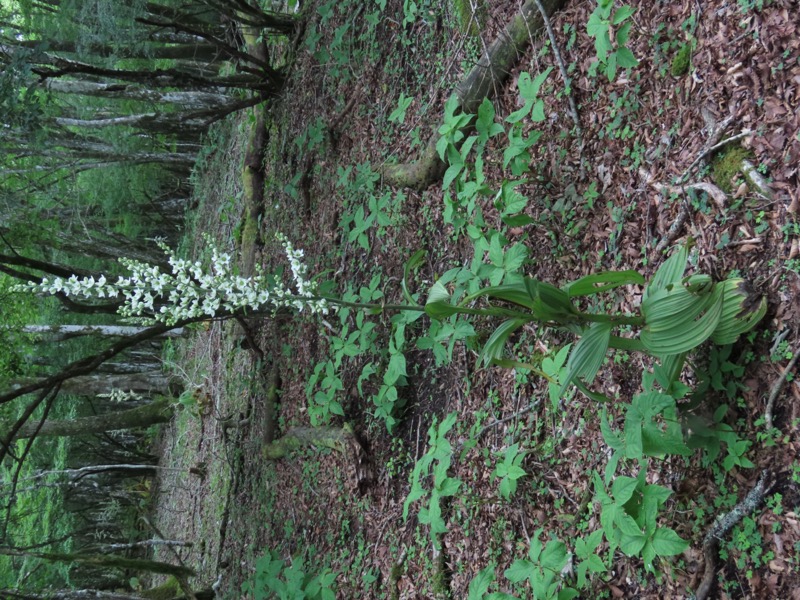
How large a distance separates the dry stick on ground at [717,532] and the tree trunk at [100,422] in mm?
7334

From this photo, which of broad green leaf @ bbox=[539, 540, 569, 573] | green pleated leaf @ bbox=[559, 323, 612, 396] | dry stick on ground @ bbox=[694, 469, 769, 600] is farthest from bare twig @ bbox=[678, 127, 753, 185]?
broad green leaf @ bbox=[539, 540, 569, 573]

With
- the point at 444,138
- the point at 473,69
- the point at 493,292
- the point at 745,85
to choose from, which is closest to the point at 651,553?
the point at 493,292

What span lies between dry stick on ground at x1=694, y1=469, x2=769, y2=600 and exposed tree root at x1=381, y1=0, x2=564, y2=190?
2.55 m

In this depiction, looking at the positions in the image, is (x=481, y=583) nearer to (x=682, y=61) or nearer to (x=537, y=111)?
(x=537, y=111)

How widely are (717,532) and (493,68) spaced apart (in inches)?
107

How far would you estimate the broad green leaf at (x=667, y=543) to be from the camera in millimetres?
1988

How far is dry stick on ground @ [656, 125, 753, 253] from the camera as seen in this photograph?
2357mm

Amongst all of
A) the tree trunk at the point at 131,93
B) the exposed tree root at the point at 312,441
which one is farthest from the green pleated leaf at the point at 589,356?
the tree trunk at the point at 131,93

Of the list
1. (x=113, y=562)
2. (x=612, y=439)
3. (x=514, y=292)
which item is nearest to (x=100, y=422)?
(x=113, y=562)

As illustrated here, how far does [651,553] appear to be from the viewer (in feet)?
6.72

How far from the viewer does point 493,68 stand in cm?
362

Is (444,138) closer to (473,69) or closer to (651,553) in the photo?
(473,69)

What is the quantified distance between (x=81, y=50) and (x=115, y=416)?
4.88 metres

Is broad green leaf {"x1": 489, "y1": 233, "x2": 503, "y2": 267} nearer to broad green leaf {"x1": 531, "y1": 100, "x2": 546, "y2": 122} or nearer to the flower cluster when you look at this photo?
broad green leaf {"x1": 531, "y1": 100, "x2": 546, "y2": 122}
